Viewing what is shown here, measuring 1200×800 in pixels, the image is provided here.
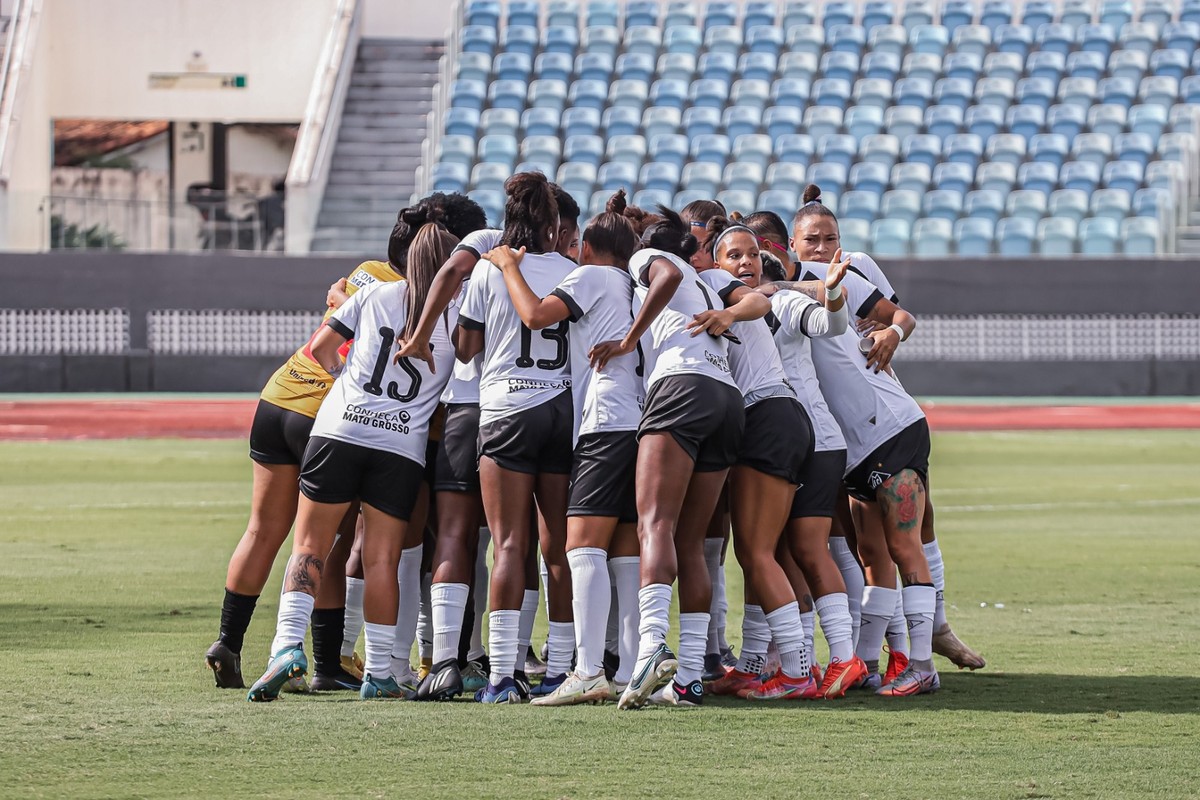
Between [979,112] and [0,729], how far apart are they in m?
27.6

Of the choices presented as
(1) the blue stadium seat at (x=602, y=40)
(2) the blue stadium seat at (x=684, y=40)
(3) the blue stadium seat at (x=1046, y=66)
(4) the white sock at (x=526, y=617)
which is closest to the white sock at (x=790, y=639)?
(4) the white sock at (x=526, y=617)

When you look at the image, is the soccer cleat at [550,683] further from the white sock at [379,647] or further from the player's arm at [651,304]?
the player's arm at [651,304]

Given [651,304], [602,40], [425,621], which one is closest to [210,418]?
[602,40]

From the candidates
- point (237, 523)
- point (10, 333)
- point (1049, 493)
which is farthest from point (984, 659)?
point (10, 333)

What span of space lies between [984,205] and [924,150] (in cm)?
208

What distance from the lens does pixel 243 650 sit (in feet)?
24.7

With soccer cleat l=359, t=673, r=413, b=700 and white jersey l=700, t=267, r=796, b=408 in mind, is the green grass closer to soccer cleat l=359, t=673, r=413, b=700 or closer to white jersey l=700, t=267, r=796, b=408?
soccer cleat l=359, t=673, r=413, b=700

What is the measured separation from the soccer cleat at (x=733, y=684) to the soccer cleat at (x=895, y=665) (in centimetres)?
53

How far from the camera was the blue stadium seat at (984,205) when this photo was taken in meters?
28.8

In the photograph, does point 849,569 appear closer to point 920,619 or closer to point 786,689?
point 920,619

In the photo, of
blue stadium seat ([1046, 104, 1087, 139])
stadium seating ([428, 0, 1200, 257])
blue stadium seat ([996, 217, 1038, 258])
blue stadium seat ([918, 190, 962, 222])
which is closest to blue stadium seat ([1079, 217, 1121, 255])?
stadium seating ([428, 0, 1200, 257])

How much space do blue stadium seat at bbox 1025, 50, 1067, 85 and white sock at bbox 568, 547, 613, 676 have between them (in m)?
27.4

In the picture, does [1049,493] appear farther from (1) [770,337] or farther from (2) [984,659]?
(1) [770,337]

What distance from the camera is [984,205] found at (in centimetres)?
2875
